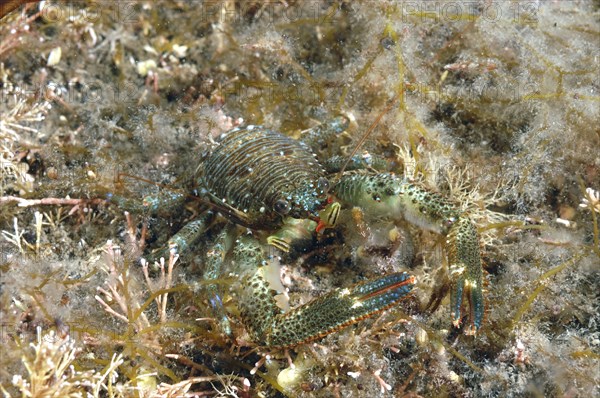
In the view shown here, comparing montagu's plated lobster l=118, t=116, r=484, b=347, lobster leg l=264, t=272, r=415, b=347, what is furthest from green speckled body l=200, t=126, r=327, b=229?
lobster leg l=264, t=272, r=415, b=347

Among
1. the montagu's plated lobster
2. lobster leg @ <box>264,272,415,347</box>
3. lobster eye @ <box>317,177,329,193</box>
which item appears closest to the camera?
lobster leg @ <box>264,272,415,347</box>

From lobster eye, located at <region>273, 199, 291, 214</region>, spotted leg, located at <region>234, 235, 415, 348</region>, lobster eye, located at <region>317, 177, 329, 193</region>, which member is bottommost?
spotted leg, located at <region>234, 235, 415, 348</region>

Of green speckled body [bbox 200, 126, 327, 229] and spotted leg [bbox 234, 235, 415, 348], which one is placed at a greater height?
green speckled body [bbox 200, 126, 327, 229]

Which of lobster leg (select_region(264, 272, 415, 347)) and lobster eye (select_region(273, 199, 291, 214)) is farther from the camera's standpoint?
lobster eye (select_region(273, 199, 291, 214))

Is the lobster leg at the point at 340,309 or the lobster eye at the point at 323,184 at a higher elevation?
the lobster eye at the point at 323,184

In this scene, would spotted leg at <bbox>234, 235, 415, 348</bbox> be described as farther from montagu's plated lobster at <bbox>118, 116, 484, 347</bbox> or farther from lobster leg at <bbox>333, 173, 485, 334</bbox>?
lobster leg at <bbox>333, 173, 485, 334</bbox>

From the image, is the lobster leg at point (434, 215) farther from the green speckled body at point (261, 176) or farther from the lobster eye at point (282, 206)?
the lobster eye at point (282, 206)

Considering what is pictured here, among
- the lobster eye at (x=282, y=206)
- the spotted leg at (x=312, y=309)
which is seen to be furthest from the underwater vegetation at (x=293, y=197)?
the lobster eye at (x=282, y=206)
